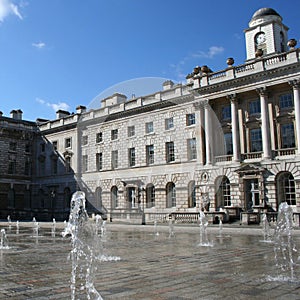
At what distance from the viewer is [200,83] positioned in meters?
35.0

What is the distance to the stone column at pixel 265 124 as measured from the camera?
30.6 m

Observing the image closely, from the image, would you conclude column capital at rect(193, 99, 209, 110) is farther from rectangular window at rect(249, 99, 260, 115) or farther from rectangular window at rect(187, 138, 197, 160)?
rectangular window at rect(249, 99, 260, 115)

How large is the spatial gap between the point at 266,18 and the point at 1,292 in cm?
4075

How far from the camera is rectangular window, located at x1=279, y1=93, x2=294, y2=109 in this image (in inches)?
1208

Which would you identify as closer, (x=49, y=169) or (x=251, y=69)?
(x=251, y=69)

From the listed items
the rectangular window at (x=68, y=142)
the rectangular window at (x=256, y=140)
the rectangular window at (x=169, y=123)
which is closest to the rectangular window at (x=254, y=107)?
the rectangular window at (x=256, y=140)

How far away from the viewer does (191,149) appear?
35.9 m

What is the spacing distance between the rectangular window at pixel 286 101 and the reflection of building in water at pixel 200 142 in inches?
3.6

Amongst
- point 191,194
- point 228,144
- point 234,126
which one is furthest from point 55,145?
point 234,126

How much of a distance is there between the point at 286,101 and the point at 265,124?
2524 mm

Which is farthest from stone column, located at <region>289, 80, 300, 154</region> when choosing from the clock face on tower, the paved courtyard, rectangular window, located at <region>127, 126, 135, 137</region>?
the paved courtyard

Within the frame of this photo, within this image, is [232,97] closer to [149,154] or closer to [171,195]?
[149,154]

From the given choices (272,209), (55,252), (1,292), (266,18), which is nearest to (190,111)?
(272,209)

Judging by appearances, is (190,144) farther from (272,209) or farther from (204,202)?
(272,209)
